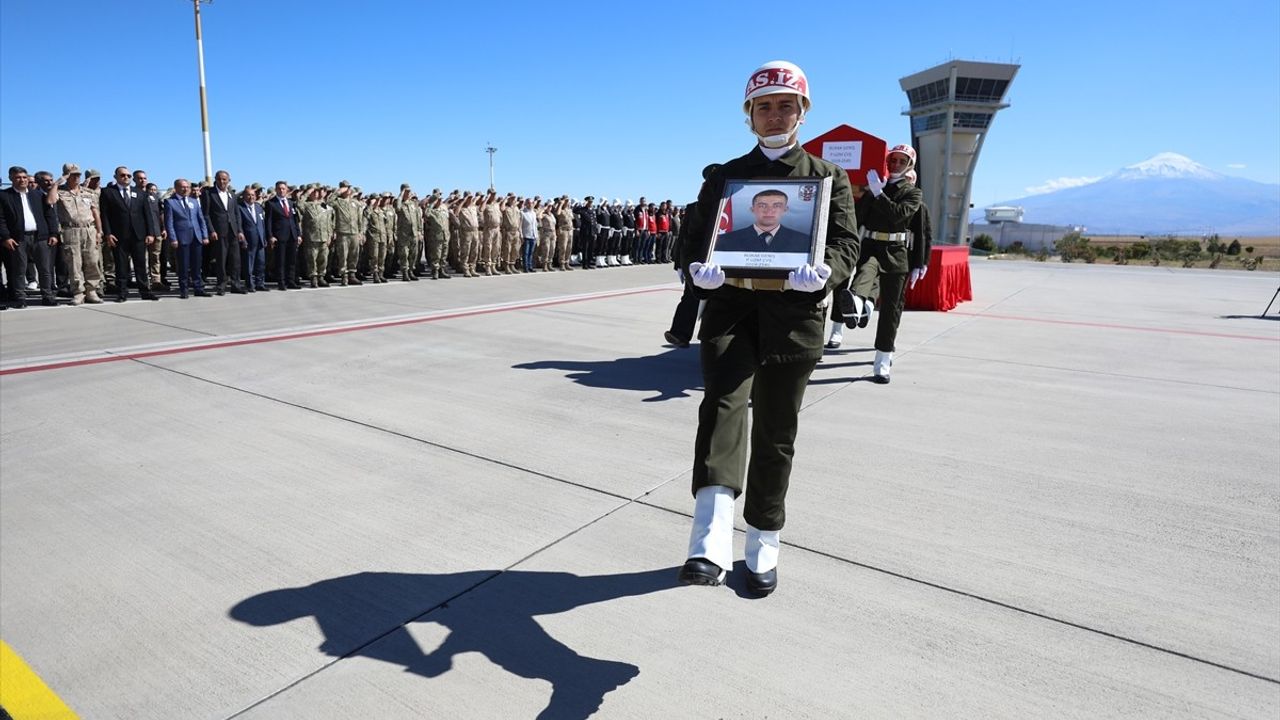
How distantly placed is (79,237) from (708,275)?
1182cm

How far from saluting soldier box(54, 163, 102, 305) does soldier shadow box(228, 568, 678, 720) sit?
35.0 feet

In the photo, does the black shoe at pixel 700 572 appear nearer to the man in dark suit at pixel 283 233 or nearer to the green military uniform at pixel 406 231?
the man in dark suit at pixel 283 233

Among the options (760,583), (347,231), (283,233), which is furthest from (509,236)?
(760,583)

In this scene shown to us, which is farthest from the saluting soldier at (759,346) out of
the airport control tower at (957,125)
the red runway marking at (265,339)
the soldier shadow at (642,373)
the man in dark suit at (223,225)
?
the airport control tower at (957,125)

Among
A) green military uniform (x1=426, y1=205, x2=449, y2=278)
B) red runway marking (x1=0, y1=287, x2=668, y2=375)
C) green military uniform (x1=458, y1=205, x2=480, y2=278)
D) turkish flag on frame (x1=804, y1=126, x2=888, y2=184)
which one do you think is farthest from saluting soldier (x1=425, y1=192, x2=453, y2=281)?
→ turkish flag on frame (x1=804, y1=126, x2=888, y2=184)

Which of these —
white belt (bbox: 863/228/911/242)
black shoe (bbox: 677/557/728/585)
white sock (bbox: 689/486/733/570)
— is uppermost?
white belt (bbox: 863/228/911/242)

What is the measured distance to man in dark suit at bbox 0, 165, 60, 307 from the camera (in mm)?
9883

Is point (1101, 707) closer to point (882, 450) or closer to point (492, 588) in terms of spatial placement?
point (492, 588)

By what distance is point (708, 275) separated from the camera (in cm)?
260

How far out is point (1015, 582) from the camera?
3.01m

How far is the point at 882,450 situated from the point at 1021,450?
0.93 meters

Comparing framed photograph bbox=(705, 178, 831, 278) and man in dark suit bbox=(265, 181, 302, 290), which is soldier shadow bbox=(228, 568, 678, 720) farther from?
man in dark suit bbox=(265, 181, 302, 290)

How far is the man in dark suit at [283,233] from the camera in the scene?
42.3 ft

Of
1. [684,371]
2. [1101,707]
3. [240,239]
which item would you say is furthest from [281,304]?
[1101,707]
